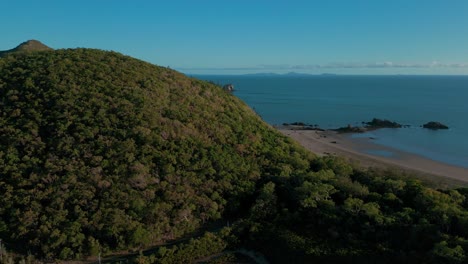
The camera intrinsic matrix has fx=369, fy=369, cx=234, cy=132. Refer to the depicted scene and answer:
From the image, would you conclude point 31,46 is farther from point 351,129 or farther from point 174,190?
point 351,129

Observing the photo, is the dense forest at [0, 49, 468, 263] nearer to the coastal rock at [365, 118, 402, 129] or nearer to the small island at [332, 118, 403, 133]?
the small island at [332, 118, 403, 133]

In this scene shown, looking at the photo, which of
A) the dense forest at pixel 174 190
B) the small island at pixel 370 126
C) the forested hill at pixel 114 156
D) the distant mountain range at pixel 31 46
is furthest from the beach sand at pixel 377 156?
the distant mountain range at pixel 31 46

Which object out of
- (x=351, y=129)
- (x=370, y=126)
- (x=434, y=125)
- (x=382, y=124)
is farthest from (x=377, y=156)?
(x=434, y=125)

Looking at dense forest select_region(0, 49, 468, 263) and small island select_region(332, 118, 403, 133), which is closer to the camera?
dense forest select_region(0, 49, 468, 263)

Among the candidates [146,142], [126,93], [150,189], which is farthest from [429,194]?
[126,93]

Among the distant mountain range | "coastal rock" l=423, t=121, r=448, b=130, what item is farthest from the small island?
the distant mountain range

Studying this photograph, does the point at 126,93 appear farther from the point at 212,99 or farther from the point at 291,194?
the point at 291,194

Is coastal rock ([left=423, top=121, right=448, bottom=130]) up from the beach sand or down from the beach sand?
up
